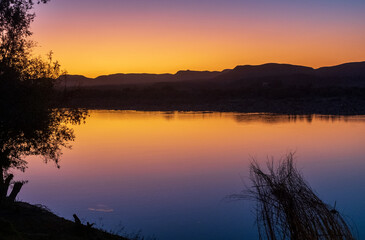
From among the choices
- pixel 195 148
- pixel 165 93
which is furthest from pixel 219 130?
pixel 165 93

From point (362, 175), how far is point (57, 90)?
15.1 m

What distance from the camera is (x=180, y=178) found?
61.9 feet

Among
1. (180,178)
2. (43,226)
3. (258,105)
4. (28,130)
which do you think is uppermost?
(28,130)

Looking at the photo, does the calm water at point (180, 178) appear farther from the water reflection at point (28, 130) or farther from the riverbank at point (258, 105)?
the riverbank at point (258, 105)

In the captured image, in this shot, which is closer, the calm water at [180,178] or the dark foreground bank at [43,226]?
the dark foreground bank at [43,226]

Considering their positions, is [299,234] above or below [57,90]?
below

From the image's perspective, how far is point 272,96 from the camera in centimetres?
8038

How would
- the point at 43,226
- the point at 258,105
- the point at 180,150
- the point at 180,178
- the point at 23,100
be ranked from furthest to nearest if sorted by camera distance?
the point at 258,105
the point at 180,150
the point at 180,178
the point at 23,100
the point at 43,226

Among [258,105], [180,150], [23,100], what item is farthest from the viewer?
[258,105]

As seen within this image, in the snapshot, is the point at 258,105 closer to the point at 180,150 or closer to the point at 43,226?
the point at 180,150

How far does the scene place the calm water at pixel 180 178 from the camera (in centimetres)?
1263

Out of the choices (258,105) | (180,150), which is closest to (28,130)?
(180,150)

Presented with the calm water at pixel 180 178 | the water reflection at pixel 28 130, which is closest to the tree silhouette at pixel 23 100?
the water reflection at pixel 28 130

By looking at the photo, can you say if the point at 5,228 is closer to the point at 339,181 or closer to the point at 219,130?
the point at 339,181
